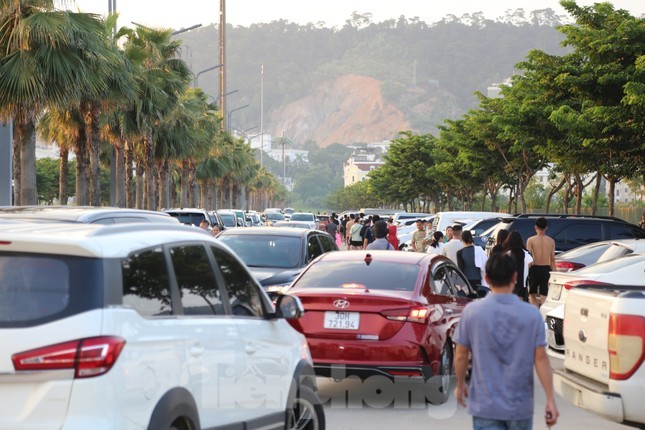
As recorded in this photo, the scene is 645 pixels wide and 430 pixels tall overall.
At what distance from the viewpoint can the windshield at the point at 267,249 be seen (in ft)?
53.6

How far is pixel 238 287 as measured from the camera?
23.1 feet

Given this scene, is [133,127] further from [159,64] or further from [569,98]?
[569,98]

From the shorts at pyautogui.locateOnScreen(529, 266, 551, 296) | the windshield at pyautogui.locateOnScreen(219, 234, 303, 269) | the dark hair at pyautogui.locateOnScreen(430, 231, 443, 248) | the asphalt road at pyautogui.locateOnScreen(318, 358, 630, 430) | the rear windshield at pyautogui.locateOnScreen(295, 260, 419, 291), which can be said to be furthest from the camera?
the dark hair at pyautogui.locateOnScreen(430, 231, 443, 248)

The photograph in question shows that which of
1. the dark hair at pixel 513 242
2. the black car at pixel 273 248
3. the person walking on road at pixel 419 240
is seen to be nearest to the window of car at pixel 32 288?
the black car at pixel 273 248

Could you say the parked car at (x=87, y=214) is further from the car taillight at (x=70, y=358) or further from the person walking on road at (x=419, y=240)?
the person walking on road at (x=419, y=240)

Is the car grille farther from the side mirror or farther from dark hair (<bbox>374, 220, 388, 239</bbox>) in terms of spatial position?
dark hair (<bbox>374, 220, 388, 239</bbox>)

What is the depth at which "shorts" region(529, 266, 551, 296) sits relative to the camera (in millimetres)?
18578

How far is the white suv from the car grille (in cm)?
475

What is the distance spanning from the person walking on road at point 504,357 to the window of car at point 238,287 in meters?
1.48

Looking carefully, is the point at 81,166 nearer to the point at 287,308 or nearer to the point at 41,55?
the point at 41,55

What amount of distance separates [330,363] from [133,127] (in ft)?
106

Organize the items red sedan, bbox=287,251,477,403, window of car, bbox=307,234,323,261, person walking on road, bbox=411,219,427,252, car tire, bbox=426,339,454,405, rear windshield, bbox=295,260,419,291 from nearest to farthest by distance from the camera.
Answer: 1. red sedan, bbox=287,251,477,403
2. car tire, bbox=426,339,454,405
3. rear windshield, bbox=295,260,419,291
4. window of car, bbox=307,234,323,261
5. person walking on road, bbox=411,219,427,252

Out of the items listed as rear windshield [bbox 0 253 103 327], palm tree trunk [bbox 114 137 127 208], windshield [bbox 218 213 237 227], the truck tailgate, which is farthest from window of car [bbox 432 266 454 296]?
palm tree trunk [bbox 114 137 127 208]

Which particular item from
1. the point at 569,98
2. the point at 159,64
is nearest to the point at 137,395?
the point at 569,98
